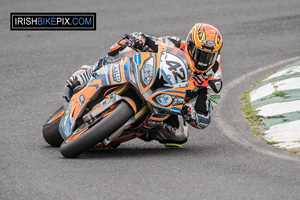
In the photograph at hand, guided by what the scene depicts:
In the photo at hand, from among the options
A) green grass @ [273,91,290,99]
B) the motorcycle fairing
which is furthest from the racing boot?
green grass @ [273,91,290,99]

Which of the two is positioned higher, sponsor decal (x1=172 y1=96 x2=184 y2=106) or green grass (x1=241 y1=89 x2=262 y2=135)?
sponsor decal (x1=172 y1=96 x2=184 y2=106)

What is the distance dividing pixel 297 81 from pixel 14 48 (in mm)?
5863

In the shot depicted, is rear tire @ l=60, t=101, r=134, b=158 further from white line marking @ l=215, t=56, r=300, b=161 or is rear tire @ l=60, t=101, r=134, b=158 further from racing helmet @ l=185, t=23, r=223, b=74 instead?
white line marking @ l=215, t=56, r=300, b=161

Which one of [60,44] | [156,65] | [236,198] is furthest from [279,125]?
[60,44]

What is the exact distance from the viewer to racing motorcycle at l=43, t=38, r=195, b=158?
6.35 metres

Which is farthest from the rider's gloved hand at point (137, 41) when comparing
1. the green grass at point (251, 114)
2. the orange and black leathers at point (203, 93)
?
the green grass at point (251, 114)

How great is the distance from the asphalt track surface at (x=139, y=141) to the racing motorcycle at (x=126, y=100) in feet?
0.89

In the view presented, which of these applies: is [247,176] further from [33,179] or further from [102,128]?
[33,179]

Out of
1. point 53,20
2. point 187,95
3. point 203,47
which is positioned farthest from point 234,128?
point 53,20

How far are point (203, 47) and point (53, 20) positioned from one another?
27.3 feet

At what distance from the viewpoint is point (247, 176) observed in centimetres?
586

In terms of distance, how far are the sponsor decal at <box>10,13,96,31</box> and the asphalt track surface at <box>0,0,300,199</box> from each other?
244 millimetres

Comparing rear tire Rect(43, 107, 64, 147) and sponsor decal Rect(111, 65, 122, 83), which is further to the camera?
rear tire Rect(43, 107, 64, 147)

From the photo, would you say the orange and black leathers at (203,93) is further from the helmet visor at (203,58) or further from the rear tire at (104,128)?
the rear tire at (104,128)
